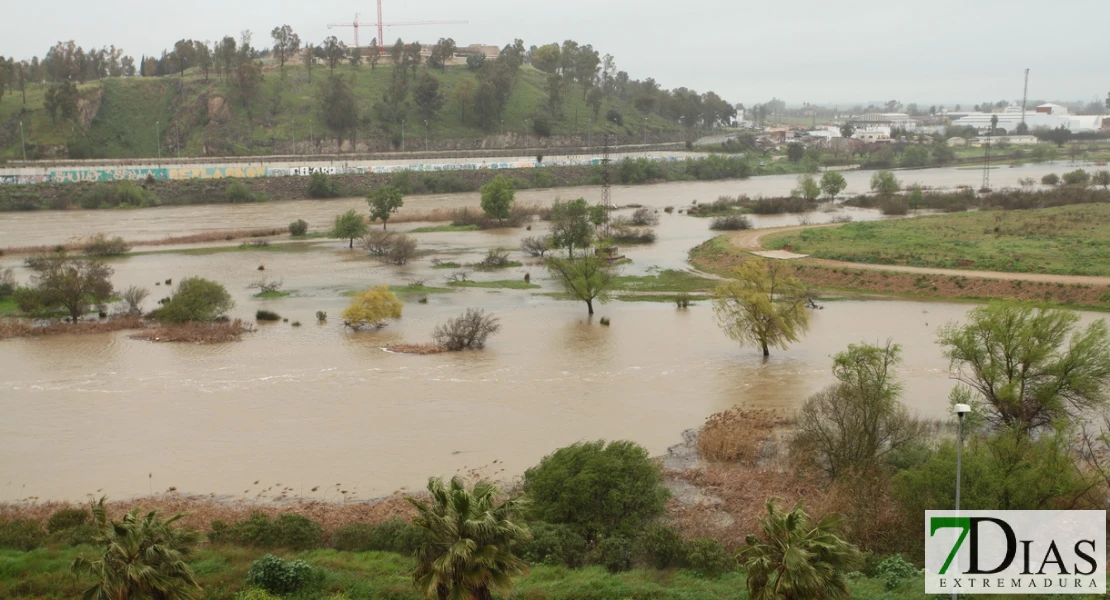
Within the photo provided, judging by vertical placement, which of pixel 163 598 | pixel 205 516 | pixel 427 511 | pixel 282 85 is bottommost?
pixel 205 516

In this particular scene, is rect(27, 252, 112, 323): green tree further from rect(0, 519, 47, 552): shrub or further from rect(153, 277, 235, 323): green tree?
rect(0, 519, 47, 552): shrub

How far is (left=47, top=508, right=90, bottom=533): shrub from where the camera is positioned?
42.8 ft

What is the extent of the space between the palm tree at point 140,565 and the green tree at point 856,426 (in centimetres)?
905

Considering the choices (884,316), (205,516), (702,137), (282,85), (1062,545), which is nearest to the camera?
(1062,545)

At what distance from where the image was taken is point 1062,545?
1095cm

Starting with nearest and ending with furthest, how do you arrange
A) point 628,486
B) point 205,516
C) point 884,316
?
1. point 628,486
2. point 205,516
3. point 884,316

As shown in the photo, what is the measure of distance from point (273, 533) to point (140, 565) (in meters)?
3.47

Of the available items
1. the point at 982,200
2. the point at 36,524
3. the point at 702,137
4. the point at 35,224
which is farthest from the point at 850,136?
the point at 36,524

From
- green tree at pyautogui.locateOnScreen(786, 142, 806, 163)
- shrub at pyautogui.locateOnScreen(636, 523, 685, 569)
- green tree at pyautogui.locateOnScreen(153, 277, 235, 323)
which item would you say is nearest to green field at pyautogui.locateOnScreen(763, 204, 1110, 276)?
green tree at pyautogui.locateOnScreen(153, 277, 235, 323)

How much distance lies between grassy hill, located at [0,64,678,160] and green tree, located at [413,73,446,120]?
0.85m

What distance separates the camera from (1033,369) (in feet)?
55.7

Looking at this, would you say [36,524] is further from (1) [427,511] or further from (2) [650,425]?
(2) [650,425]

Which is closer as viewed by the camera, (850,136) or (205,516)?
(205,516)

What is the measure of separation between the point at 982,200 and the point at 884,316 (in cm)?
3107
